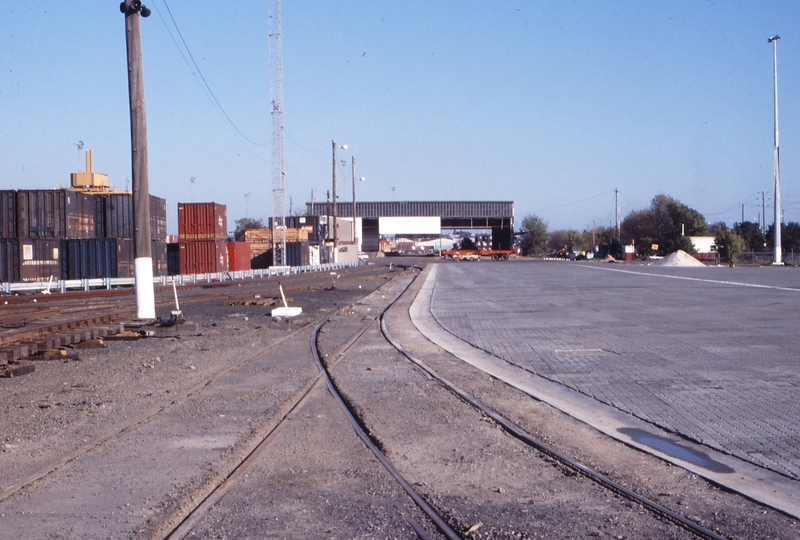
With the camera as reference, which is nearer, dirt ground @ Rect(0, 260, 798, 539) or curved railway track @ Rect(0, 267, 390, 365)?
dirt ground @ Rect(0, 260, 798, 539)

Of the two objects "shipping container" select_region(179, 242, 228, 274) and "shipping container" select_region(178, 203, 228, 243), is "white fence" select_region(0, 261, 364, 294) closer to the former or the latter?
"shipping container" select_region(179, 242, 228, 274)

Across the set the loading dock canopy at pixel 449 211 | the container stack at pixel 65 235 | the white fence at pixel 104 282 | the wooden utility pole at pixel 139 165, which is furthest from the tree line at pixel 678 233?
the wooden utility pole at pixel 139 165

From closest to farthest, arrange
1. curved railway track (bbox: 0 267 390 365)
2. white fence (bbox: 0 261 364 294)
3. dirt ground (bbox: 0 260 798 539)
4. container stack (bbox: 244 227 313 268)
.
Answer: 1. dirt ground (bbox: 0 260 798 539)
2. curved railway track (bbox: 0 267 390 365)
3. white fence (bbox: 0 261 364 294)
4. container stack (bbox: 244 227 313 268)

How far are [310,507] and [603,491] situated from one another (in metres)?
2.32

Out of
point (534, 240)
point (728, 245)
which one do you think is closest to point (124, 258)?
point (728, 245)

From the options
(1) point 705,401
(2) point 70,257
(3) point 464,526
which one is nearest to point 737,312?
(1) point 705,401

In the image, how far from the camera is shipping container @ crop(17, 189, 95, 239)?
→ 36.7 m

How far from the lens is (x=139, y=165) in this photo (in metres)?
19.6

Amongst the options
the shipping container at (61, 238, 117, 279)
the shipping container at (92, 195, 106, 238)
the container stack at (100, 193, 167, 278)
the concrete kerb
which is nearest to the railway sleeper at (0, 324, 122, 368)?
the concrete kerb

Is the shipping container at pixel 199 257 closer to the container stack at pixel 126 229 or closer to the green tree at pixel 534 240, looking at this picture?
the container stack at pixel 126 229

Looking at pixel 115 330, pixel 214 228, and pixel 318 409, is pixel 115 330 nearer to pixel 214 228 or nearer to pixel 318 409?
pixel 318 409

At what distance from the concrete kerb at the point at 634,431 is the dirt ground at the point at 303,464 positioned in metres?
0.20

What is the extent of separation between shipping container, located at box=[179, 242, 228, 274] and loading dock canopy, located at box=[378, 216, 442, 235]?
76.7m

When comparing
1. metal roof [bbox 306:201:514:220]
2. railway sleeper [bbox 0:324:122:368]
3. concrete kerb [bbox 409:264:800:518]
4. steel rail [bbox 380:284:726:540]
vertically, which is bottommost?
concrete kerb [bbox 409:264:800:518]
